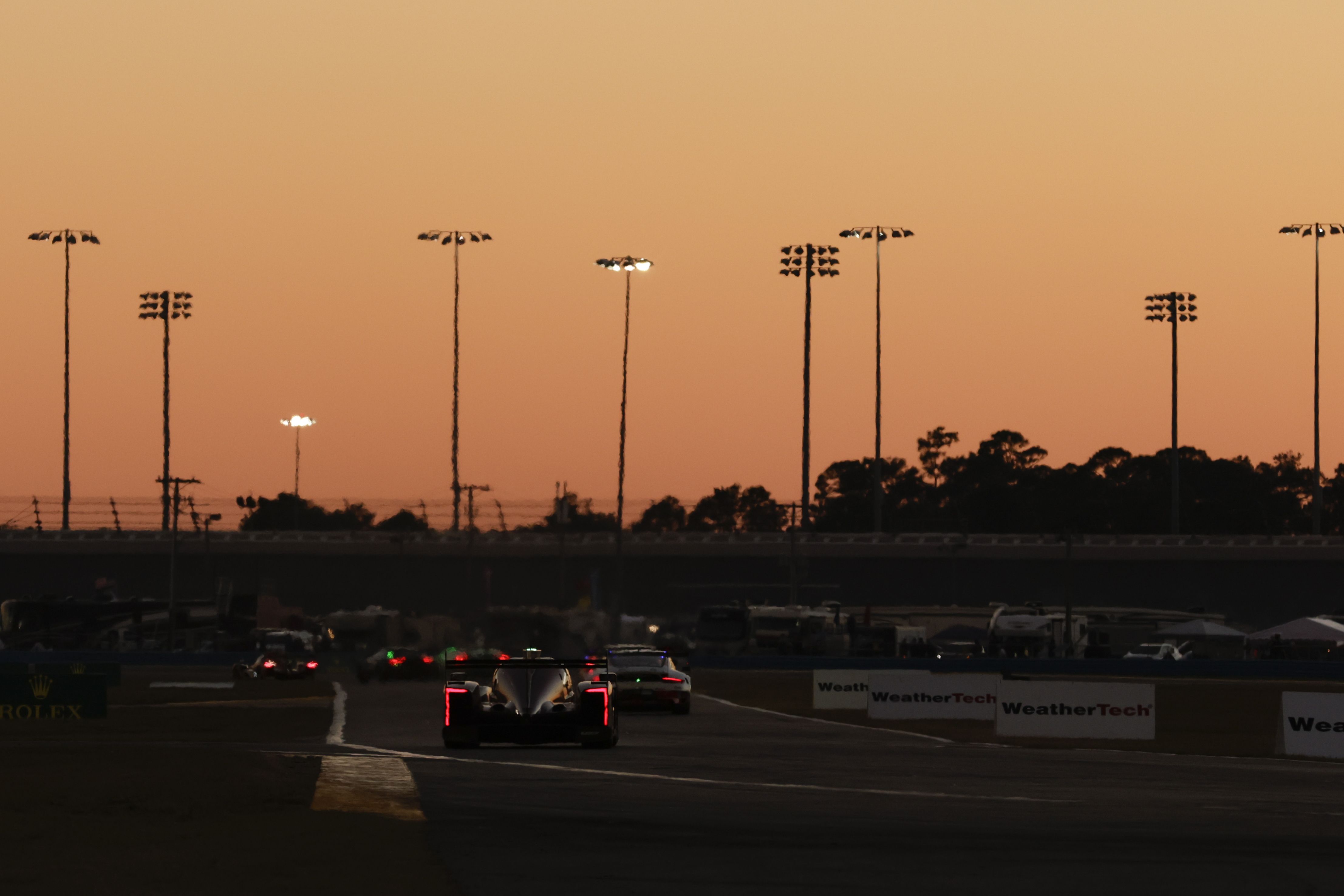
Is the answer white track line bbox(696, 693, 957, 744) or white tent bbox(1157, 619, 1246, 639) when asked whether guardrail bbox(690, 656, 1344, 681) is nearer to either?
white tent bbox(1157, 619, 1246, 639)

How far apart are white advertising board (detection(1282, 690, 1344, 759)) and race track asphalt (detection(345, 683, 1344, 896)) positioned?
191 centimetres

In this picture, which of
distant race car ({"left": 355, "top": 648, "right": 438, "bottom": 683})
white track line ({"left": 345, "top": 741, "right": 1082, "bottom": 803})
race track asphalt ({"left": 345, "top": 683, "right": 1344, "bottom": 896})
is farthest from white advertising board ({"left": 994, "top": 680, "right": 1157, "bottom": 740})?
distant race car ({"left": 355, "top": 648, "right": 438, "bottom": 683})

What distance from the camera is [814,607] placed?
9900 centimetres

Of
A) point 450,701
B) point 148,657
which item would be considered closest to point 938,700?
point 450,701

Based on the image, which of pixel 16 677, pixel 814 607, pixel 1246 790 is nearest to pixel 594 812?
pixel 1246 790

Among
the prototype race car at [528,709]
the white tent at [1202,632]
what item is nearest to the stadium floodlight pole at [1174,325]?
the white tent at [1202,632]

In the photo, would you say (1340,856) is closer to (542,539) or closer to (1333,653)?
(1333,653)

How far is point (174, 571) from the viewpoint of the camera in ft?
326

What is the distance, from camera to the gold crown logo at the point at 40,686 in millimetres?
38219

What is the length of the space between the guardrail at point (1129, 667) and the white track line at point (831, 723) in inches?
1024

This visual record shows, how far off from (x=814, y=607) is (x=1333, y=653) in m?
26.3

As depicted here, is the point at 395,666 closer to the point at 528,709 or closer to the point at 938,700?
the point at 938,700

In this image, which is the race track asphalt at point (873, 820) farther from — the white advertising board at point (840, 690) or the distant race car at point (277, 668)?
the distant race car at point (277, 668)

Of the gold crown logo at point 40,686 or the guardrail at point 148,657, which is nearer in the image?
the gold crown logo at point 40,686
